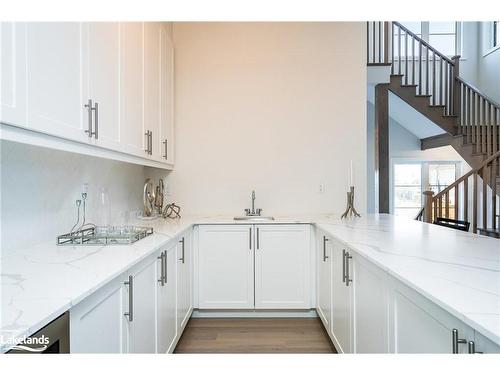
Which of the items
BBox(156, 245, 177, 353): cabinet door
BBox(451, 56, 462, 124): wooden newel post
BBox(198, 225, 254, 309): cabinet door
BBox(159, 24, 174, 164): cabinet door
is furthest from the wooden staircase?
BBox(156, 245, 177, 353): cabinet door

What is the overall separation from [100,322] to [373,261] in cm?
108

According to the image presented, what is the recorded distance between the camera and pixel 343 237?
2.10 meters

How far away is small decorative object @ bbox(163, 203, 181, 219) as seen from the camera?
3.42 metres

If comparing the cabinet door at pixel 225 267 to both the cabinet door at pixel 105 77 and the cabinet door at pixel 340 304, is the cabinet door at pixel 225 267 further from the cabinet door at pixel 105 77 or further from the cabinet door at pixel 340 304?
the cabinet door at pixel 105 77

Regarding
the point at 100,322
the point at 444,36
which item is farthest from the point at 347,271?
the point at 444,36

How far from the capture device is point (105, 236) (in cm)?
194

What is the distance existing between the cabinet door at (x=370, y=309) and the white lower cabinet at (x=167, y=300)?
1.07 m

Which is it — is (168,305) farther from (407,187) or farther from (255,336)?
(407,187)

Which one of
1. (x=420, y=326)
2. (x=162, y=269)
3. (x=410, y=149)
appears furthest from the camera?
(x=410, y=149)

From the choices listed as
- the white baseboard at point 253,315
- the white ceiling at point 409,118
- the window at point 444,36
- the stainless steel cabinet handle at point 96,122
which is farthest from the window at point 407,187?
the stainless steel cabinet handle at point 96,122

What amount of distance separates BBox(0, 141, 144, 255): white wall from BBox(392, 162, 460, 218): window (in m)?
6.68

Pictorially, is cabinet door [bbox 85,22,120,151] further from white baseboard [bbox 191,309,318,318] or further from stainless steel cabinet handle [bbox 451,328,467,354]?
white baseboard [bbox 191,309,318,318]

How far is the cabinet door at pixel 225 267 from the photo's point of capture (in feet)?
9.91
